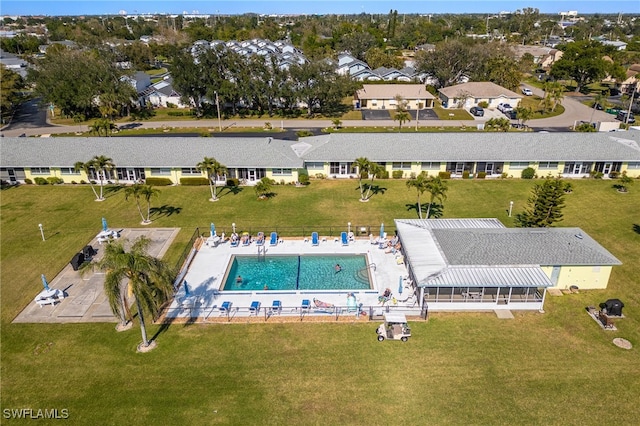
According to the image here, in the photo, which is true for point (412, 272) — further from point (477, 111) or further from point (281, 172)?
point (477, 111)

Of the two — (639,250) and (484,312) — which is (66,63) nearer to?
(484,312)

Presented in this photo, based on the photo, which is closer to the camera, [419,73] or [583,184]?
[583,184]

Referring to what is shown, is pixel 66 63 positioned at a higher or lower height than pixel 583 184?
higher

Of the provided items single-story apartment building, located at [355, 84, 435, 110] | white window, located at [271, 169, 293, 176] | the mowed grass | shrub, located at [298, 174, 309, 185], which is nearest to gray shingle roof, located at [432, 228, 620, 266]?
the mowed grass

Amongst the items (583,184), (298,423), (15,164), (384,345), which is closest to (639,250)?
(583,184)

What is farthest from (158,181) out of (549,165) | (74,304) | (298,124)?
(549,165)

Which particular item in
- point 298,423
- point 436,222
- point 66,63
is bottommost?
point 298,423
